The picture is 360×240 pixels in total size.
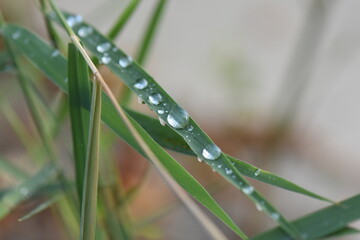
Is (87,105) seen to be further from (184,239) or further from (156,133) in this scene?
(184,239)

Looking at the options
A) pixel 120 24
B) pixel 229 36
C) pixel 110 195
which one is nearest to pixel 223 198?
pixel 229 36

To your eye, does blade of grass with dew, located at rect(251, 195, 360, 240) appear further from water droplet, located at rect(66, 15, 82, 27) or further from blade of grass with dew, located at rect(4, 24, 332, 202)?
water droplet, located at rect(66, 15, 82, 27)

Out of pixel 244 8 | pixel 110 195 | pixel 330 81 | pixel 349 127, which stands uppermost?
pixel 110 195

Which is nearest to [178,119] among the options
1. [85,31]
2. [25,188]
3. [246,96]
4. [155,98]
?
[155,98]

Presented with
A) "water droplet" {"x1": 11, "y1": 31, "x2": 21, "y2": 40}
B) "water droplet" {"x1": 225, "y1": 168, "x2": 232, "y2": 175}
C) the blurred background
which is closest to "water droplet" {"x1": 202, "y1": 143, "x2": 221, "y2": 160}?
"water droplet" {"x1": 225, "y1": 168, "x2": 232, "y2": 175}

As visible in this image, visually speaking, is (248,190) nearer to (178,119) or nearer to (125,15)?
(178,119)
